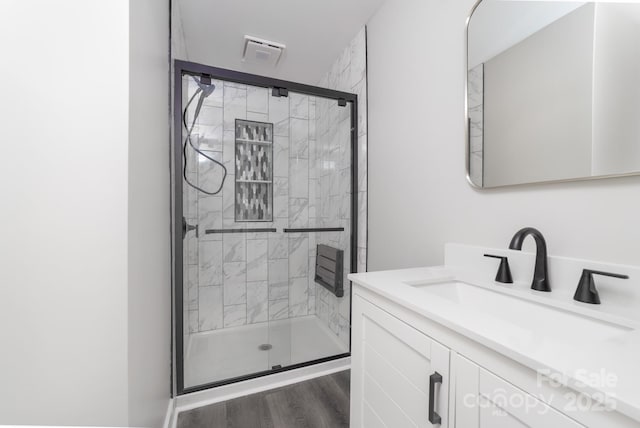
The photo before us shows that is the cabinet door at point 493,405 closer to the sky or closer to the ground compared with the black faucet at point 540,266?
closer to the ground

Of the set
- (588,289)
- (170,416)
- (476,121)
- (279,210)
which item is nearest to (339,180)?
(279,210)

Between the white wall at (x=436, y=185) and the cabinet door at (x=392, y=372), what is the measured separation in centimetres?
54

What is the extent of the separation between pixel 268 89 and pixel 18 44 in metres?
1.19

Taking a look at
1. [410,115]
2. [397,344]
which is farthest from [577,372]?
[410,115]

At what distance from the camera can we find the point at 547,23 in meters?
0.81

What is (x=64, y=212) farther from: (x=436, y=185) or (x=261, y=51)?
(x=261, y=51)

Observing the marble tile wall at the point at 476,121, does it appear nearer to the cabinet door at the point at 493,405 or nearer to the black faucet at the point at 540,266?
the black faucet at the point at 540,266

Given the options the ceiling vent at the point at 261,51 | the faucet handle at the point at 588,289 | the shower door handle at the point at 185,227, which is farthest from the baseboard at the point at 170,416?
the ceiling vent at the point at 261,51

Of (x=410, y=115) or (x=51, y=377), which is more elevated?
(x=410, y=115)

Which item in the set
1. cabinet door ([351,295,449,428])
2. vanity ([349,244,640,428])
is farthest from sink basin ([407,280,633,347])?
cabinet door ([351,295,449,428])

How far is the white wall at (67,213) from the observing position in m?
0.66

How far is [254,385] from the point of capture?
158 centimetres

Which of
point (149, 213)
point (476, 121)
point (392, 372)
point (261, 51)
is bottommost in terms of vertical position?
point (392, 372)

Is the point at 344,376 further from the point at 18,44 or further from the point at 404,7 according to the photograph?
the point at 404,7
